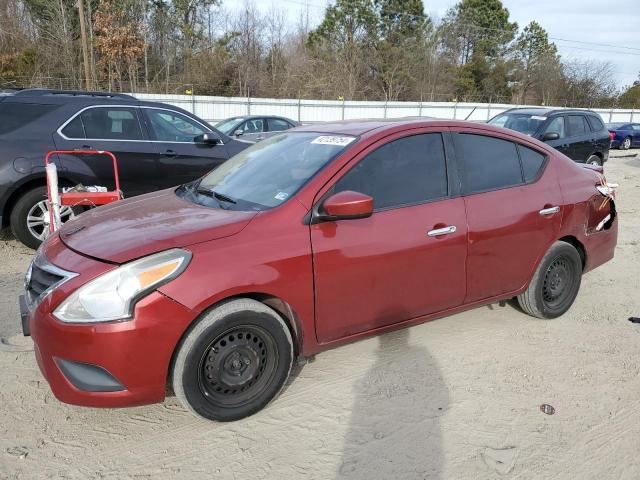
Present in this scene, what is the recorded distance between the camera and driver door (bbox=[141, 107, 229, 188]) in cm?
677

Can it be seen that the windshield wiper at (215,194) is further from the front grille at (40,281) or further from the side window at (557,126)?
the side window at (557,126)

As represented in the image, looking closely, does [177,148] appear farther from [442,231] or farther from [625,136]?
[625,136]

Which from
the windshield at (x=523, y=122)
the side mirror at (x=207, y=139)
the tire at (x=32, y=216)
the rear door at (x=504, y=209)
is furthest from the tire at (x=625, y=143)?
the tire at (x=32, y=216)

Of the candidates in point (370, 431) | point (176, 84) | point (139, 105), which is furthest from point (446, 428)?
point (176, 84)

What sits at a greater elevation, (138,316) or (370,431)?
(138,316)

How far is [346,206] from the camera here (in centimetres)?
294

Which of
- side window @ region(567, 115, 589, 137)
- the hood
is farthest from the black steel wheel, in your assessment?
side window @ region(567, 115, 589, 137)

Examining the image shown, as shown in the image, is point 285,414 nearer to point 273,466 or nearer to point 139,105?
point 273,466

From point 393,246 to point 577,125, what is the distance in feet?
34.8

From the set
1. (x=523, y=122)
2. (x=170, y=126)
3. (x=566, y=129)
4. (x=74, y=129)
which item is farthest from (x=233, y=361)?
(x=566, y=129)

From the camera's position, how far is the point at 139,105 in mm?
6746

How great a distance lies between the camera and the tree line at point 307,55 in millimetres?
32562

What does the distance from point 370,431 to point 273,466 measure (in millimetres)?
595

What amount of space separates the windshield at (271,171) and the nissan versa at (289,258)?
0.05 ft
